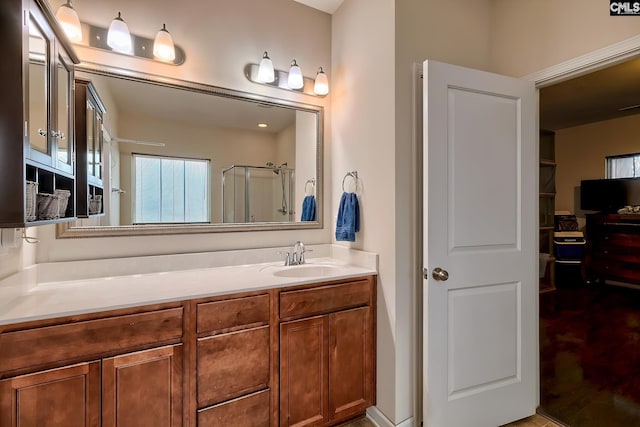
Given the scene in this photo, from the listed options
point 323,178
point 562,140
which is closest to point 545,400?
point 323,178

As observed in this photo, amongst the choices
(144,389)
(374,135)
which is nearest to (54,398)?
(144,389)

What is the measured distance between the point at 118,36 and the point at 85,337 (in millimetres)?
1526

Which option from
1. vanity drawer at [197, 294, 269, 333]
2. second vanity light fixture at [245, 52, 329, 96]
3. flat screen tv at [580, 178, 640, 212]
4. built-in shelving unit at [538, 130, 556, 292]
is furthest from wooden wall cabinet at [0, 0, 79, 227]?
flat screen tv at [580, 178, 640, 212]

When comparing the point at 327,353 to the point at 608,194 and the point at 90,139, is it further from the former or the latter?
the point at 608,194

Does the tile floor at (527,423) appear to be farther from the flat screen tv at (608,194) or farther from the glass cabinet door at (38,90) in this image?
the flat screen tv at (608,194)

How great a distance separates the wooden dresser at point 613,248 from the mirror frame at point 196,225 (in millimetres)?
5003

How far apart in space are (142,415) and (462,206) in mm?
1806

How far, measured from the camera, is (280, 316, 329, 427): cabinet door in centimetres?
157

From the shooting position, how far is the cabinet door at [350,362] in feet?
5.60

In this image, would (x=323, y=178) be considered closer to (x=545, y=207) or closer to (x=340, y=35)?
(x=340, y=35)

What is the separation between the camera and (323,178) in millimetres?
2369

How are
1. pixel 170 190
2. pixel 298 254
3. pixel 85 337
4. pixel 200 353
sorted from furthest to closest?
pixel 298 254 → pixel 170 190 → pixel 200 353 → pixel 85 337

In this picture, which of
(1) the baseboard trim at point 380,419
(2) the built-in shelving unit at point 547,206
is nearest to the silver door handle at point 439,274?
A: (1) the baseboard trim at point 380,419

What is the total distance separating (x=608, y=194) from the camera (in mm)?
4871
